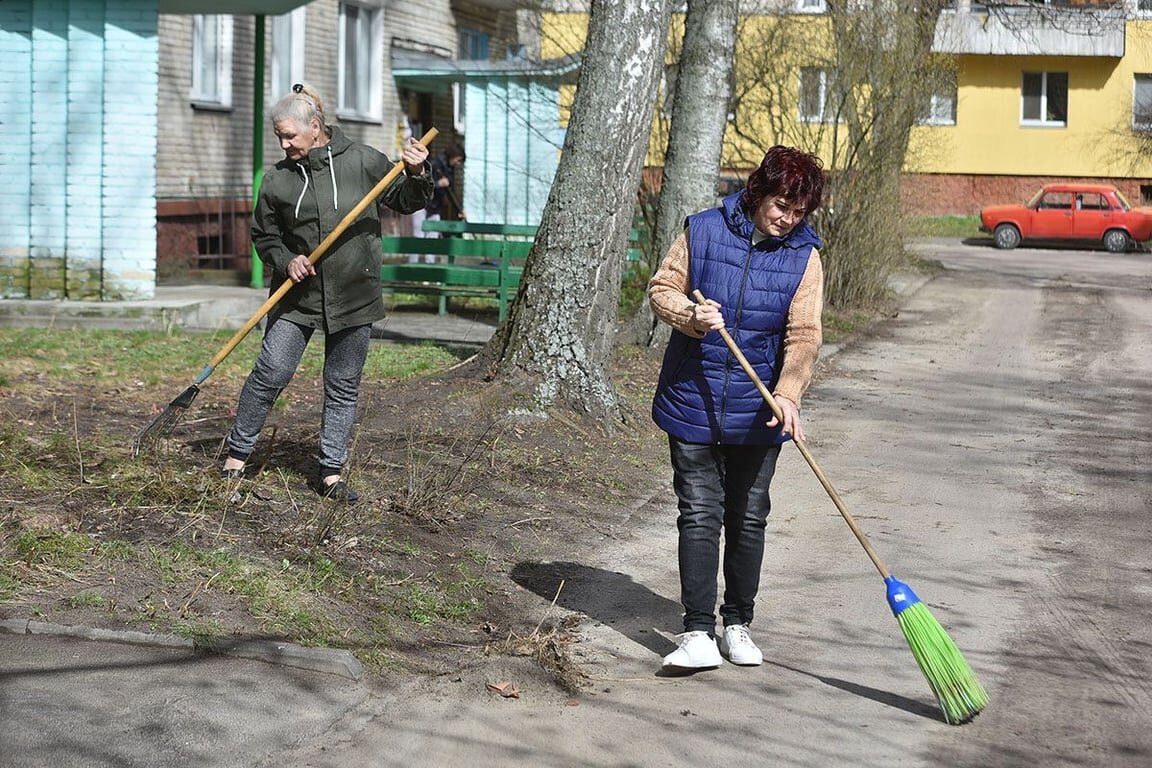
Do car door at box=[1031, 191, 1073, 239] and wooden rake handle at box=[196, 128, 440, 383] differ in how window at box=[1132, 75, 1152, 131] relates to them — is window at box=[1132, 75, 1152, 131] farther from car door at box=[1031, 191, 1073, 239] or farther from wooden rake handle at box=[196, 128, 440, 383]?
wooden rake handle at box=[196, 128, 440, 383]

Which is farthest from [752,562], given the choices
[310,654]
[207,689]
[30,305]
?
[30,305]

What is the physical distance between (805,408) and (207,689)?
7077 mm

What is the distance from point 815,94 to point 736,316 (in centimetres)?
1267

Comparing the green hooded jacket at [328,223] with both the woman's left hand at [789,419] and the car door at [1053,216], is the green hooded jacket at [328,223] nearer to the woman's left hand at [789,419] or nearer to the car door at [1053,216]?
the woman's left hand at [789,419]

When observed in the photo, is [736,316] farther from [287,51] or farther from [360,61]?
[360,61]

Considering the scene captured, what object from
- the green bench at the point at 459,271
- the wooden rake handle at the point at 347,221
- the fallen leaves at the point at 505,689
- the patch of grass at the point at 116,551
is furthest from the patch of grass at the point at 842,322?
the fallen leaves at the point at 505,689

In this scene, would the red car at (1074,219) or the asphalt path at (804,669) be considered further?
the red car at (1074,219)

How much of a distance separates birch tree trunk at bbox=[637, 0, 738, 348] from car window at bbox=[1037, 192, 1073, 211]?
75.4 ft

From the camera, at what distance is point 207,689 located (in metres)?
4.62

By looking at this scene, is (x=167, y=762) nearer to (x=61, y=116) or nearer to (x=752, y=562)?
(x=752, y=562)

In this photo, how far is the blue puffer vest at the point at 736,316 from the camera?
206 inches

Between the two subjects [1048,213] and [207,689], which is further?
[1048,213]

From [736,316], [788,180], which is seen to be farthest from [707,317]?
[788,180]

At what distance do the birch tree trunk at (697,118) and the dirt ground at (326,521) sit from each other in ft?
12.3
